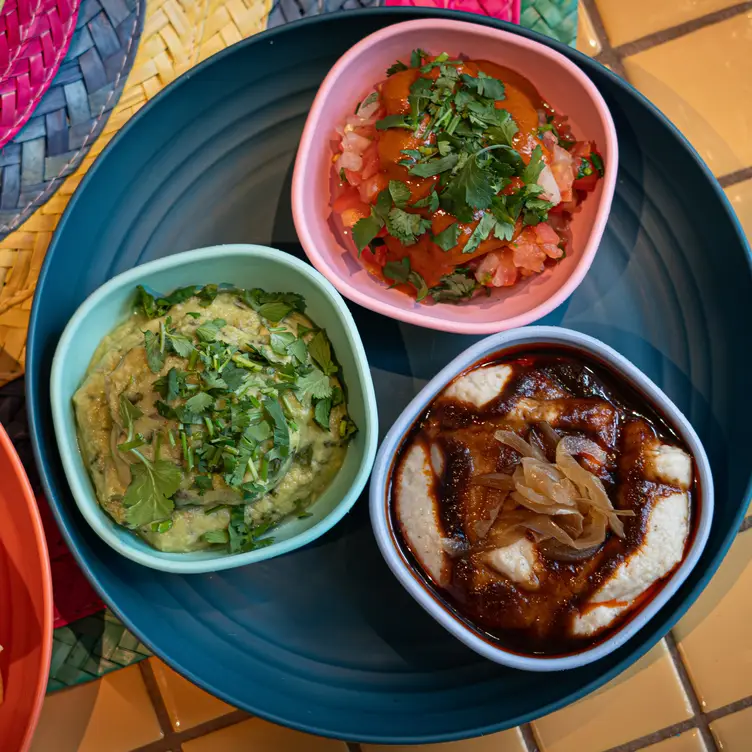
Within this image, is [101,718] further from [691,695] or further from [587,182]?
[587,182]

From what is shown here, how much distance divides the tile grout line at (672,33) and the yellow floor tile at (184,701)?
2.28 metres

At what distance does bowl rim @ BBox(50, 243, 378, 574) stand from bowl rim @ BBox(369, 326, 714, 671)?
0.31 ft

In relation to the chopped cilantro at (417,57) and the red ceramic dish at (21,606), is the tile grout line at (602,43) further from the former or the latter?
the red ceramic dish at (21,606)

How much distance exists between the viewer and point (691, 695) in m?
2.14

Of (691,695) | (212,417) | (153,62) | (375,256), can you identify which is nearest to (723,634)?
(691,695)

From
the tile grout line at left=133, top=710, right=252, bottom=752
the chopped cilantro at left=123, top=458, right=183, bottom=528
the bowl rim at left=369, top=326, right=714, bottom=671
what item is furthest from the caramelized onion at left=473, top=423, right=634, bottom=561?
the tile grout line at left=133, top=710, right=252, bottom=752

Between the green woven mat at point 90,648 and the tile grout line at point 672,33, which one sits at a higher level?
the tile grout line at point 672,33

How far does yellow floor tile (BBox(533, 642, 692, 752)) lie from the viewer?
213cm

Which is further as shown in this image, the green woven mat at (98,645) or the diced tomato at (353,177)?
the green woven mat at (98,645)

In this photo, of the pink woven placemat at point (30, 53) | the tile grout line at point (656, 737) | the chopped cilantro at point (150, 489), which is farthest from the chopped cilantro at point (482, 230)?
the tile grout line at point (656, 737)

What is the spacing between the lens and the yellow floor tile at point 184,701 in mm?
2104

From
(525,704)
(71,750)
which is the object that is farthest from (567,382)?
(71,750)

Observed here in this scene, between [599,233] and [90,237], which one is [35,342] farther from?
[599,233]

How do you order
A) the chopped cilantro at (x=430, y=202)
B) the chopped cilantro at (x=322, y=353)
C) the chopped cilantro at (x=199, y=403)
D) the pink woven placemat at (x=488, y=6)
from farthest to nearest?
the pink woven placemat at (x=488, y=6), the chopped cilantro at (x=322, y=353), the chopped cilantro at (x=430, y=202), the chopped cilantro at (x=199, y=403)
